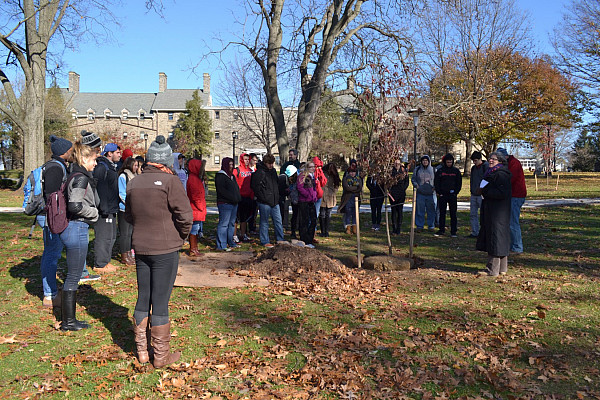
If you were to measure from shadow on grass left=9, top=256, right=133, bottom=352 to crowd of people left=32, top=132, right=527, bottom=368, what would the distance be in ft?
1.08

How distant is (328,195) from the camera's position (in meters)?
12.0

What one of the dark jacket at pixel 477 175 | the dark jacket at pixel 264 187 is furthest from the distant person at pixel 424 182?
the dark jacket at pixel 264 187

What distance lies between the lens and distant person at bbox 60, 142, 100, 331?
5551 millimetres

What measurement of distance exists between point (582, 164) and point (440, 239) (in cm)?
5909

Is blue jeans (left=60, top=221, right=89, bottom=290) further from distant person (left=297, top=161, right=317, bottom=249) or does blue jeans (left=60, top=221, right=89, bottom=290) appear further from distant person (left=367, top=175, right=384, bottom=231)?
distant person (left=367, top=175, right=384, bottom=231)

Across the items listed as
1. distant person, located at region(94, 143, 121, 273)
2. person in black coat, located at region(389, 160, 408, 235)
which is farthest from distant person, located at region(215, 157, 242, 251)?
person in black coat, located at region(389, 160, 408, 235)

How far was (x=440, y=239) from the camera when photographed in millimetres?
12375

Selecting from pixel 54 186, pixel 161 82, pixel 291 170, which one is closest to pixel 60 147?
pixel 54 186

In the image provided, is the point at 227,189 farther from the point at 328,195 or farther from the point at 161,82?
the point at 161,82

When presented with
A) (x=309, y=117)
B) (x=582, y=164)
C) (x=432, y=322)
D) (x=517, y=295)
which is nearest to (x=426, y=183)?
(x=309, y=117)

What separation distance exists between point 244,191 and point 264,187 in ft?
3.69

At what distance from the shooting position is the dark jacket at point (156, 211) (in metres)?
4.60

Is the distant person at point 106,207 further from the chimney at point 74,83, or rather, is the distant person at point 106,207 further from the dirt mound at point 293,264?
the chimney at point 74,83

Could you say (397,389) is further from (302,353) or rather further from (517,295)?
(517,295)
